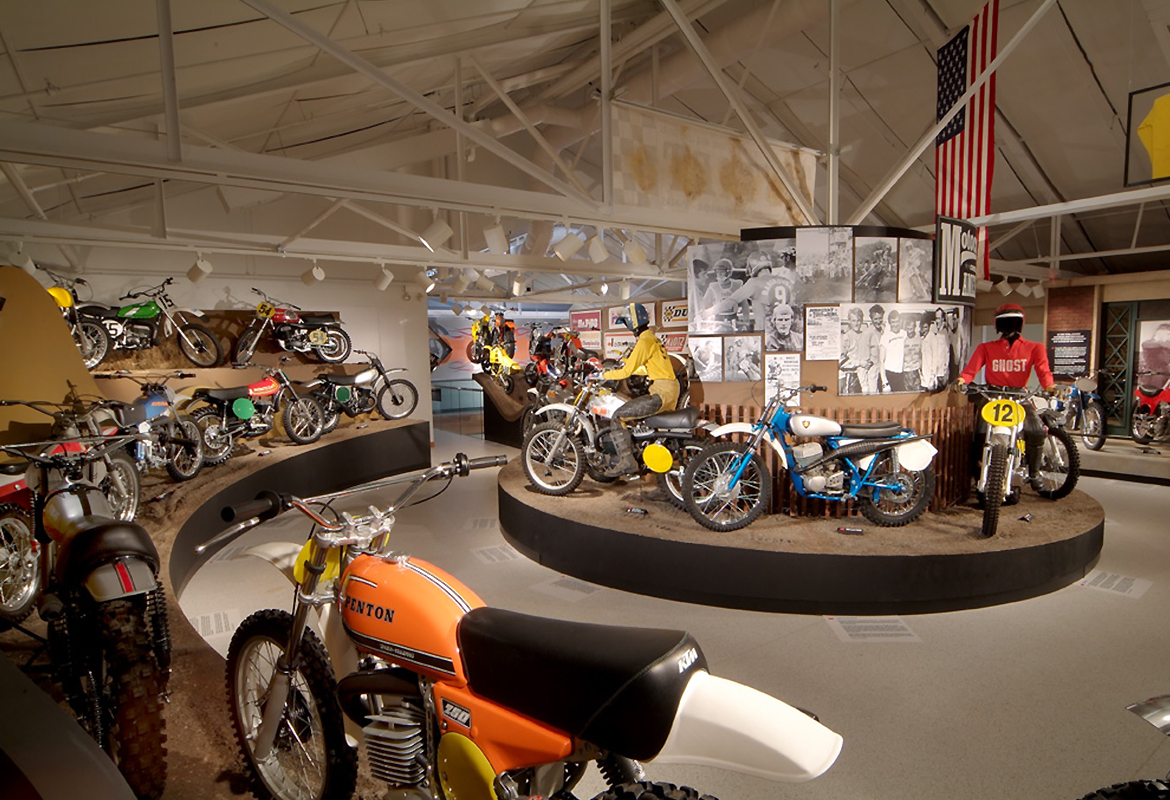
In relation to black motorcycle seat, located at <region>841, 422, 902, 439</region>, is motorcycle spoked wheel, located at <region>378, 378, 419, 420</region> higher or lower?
lower

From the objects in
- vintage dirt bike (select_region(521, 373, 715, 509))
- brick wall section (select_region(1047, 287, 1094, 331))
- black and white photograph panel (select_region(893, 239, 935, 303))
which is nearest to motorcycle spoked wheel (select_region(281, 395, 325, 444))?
vintage dirt bike (select_region(521, 373, 715, 509))

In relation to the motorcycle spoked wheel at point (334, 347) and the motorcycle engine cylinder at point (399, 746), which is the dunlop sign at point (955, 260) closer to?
the motorcycle engine cylinder at point (399, 746)

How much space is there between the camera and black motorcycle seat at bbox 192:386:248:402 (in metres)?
6.60

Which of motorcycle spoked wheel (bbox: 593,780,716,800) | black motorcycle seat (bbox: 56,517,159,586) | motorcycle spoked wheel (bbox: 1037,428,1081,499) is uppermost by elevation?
black motorcycle seat (bbox: 56,517,159,586)

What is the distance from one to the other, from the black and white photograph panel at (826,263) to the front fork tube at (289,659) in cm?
439

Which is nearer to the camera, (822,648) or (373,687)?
(373,687)

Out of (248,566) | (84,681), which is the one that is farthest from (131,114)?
(84,681)

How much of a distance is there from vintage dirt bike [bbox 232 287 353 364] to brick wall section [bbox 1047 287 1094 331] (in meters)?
12.4

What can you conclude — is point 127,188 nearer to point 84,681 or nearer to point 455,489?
point 455,489

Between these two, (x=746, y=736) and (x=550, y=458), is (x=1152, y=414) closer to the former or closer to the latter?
(x=550, y=458)

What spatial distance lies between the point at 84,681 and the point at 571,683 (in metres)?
1.71

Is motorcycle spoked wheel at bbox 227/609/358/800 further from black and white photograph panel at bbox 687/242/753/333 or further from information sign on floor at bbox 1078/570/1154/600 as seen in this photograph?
information sign on floor at bbox 1078/570/1154/600

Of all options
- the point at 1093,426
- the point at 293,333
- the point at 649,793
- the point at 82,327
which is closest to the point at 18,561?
the point at 649,793

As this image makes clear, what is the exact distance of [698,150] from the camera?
570 centimetres
